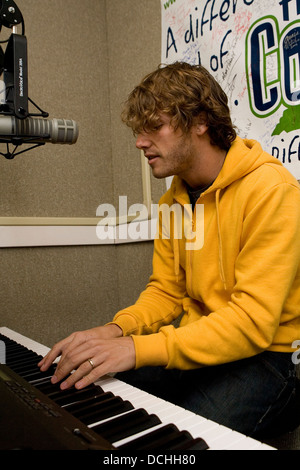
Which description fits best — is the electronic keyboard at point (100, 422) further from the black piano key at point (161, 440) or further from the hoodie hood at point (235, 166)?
the hoodie hood at point (235, 166)

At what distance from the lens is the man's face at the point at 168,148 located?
1018mm

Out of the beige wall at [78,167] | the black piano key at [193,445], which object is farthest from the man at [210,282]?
the beige wall at [78,167]

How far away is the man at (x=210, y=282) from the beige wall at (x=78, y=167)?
1.64ft

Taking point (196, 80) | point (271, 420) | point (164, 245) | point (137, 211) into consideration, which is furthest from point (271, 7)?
point (271, 420)

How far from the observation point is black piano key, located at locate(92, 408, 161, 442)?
0.50m

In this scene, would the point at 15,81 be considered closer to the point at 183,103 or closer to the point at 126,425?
the point at 183,103

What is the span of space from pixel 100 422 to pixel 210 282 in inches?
18.9

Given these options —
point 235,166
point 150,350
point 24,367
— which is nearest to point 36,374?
point 24,367

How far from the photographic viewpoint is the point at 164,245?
1192 millimetres

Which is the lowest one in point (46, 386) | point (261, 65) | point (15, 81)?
point (46, 386)

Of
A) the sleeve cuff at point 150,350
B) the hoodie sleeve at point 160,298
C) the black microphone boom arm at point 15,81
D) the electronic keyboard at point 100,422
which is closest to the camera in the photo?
the electronic keyboard at point 100,422

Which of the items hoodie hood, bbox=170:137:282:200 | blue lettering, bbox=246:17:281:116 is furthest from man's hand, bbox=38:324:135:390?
blue lettering, bbox=246:17:281:116

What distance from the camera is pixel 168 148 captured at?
3.34 feet

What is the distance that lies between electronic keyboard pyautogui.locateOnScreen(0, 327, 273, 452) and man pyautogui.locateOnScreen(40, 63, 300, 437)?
2.0 inches
